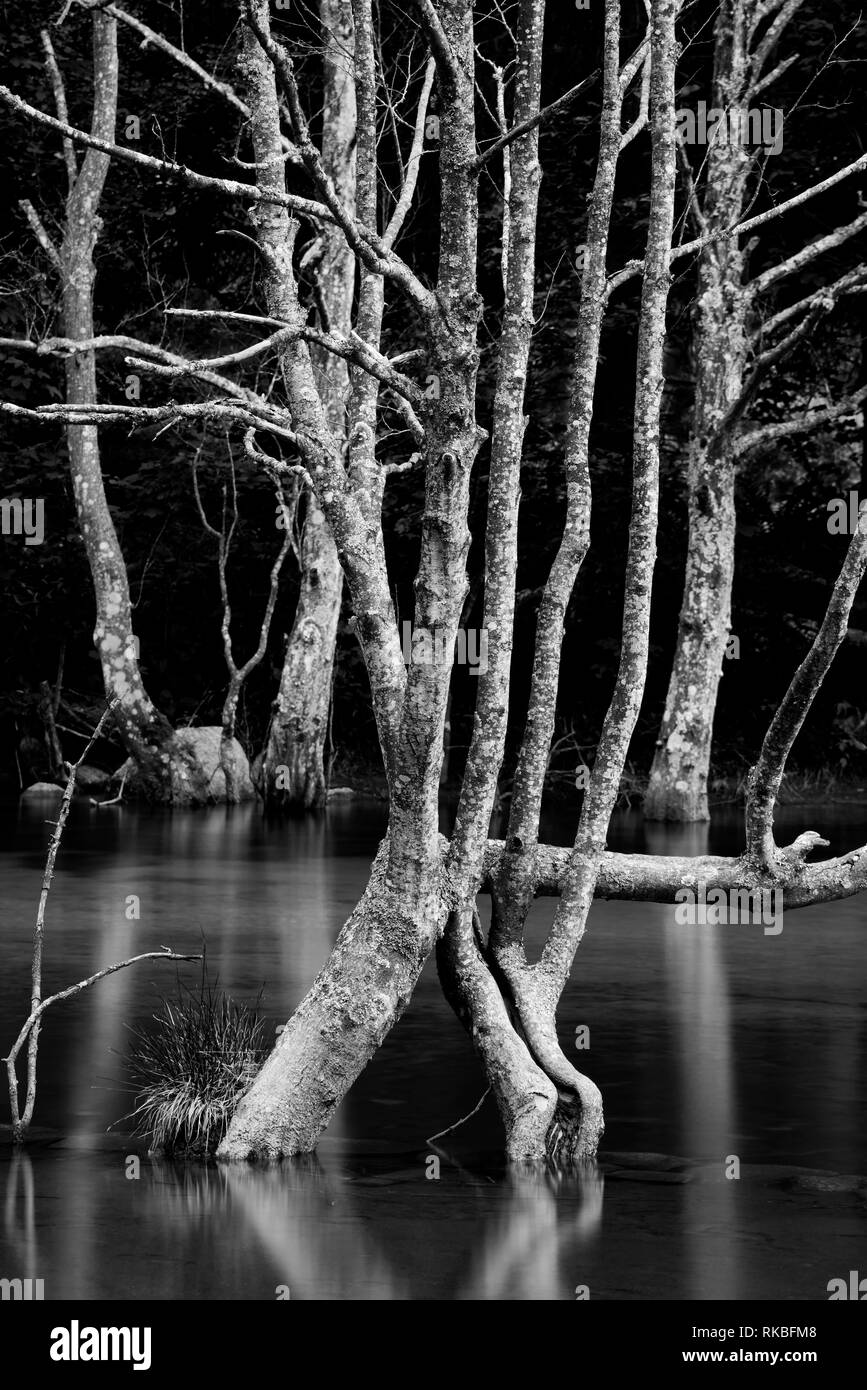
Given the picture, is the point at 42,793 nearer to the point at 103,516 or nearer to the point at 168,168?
the point at 103,516

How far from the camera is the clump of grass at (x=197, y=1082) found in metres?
8.12

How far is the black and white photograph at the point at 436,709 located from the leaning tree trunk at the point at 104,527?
7cm

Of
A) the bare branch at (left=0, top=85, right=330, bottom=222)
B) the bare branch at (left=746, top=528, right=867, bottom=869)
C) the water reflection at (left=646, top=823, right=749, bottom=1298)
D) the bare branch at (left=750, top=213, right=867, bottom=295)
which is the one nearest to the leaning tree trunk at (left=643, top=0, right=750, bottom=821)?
the bare branch at (left=750, top=213, right=867, bottom=295)

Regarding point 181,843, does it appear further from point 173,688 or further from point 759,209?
point 759,209

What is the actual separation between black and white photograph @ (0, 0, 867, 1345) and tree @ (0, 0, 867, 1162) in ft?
0.09

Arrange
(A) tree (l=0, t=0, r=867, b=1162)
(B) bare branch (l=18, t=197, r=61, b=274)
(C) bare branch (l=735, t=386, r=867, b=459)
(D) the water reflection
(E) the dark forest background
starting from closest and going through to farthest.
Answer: (D) the water reflection < (A) tree (l=0, t=0, r=867, b=1162) < (C) bare branch (l=735, t=386, r=867, b=459) < (B) bare branch (l=18, t=197, r=61, b=274) < (E) the dark forest background

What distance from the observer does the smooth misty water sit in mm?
6504

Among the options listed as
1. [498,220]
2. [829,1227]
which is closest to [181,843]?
[498,220]

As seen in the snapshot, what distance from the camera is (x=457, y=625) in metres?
8.67

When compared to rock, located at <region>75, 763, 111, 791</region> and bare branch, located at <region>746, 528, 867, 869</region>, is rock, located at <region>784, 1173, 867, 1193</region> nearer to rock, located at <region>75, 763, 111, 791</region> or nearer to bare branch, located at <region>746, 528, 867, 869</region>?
bare branch, located at <region>746, 528, 867, 869</region>

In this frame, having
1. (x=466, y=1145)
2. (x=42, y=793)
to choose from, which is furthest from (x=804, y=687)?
(x=42, y=793)

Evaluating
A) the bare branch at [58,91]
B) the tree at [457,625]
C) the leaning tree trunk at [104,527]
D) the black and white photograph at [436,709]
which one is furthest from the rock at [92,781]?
the tree at [457,625]

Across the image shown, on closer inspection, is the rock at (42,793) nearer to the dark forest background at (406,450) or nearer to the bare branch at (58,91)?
the dark forest background at (406,450)

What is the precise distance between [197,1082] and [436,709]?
6.81 ft
